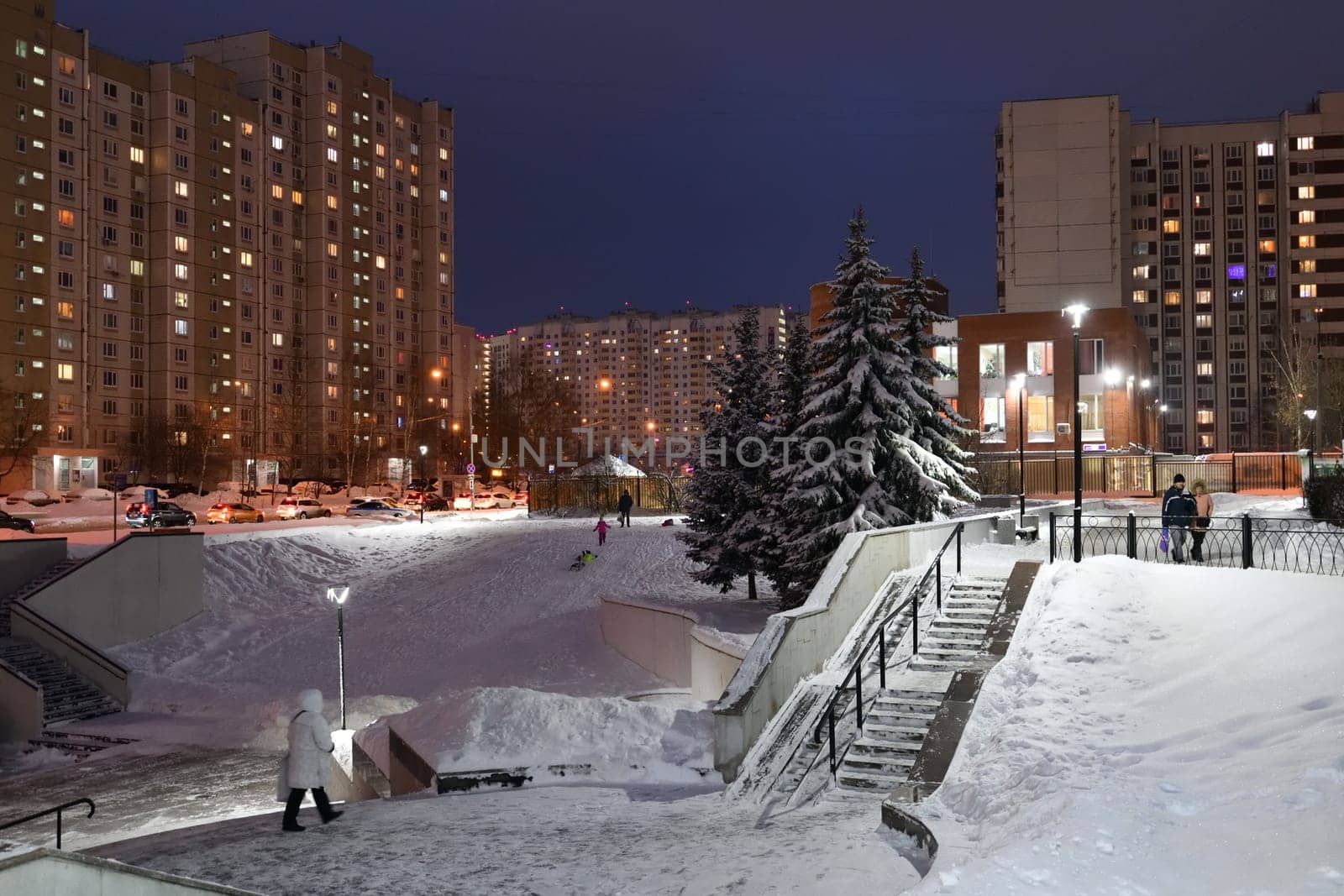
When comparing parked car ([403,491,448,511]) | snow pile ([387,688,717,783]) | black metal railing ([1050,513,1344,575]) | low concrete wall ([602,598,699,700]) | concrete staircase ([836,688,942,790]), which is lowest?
low concrete wall ([602,598,699,700])

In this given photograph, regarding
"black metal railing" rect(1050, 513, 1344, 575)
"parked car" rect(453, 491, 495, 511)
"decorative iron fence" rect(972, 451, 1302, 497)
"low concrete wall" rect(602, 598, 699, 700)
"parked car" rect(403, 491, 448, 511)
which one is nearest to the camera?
"black metal railing" rect(1050, 513, 1344, 575)

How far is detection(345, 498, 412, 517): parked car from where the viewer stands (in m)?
52.3

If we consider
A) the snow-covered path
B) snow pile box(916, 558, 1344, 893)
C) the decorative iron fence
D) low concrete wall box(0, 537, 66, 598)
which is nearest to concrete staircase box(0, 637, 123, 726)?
low concrete wall box(0, 537, 66, 598)

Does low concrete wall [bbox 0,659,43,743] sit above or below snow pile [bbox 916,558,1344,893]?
below

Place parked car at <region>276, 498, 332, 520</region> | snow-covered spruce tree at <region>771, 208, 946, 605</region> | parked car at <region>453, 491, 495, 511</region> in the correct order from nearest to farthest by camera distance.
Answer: snow-covered spruce tree at <region>771, 208, 946, 605</region>, parked car at <region>276, 498, 332, 520</region>, parked car at <region>453, 491, 495, 511</region>

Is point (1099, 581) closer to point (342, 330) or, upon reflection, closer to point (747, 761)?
point (747, 761)

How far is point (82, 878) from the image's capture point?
22.5 feet

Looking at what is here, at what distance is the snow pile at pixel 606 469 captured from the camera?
52281mm

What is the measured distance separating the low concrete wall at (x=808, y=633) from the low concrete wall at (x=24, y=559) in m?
24.4

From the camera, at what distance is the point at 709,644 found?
19766 mm

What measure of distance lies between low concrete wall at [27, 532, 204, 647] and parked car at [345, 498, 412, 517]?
19.9 meters

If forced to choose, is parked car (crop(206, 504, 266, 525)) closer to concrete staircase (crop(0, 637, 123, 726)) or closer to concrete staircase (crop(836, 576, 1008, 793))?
concrete staircase (crop(0, 637, 123, 726))

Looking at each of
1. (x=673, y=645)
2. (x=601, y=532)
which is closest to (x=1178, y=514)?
(x=673, y=645)

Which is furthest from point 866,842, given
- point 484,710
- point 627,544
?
point 627,544
